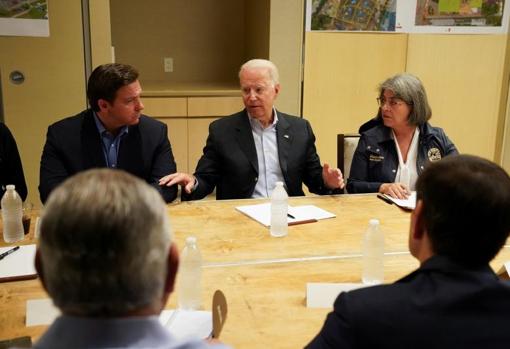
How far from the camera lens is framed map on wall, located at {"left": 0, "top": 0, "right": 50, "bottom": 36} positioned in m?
3.53

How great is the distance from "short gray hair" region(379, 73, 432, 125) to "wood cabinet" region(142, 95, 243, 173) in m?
1.70

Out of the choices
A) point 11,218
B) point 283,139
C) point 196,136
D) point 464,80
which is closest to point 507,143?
point 464,80

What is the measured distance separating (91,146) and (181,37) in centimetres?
256

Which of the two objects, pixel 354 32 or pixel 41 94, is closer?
pixel 41 94

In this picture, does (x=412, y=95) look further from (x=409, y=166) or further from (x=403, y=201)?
(x=403, y=201)

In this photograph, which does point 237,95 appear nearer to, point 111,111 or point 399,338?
point 111,111

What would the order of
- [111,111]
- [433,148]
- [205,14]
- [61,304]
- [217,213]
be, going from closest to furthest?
[61,304], [217,213], [111,111], [433,148], [205,14]

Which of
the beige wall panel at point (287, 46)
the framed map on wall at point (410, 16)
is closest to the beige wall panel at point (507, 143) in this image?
the framed map on wall at point (410, 16)

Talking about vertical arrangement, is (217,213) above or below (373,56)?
below

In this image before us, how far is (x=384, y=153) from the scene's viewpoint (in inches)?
112

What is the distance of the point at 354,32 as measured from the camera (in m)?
4.33

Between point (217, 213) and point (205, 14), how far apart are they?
3030mm

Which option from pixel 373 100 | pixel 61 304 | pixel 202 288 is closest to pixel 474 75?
pixel 373 100

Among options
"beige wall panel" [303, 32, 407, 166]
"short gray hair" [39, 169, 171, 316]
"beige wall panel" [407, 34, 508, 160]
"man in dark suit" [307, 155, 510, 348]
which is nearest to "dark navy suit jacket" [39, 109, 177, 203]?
"man in dark suit" [307, 155, 510, 348]
